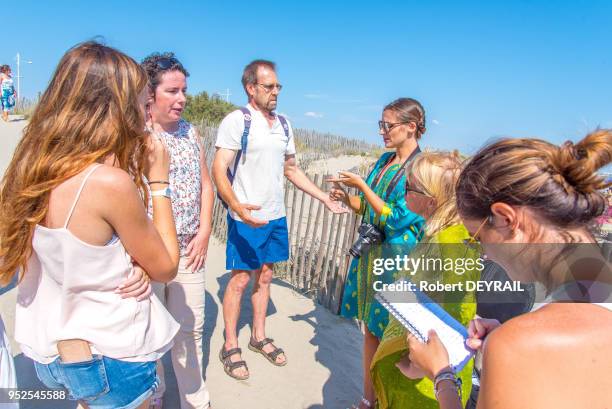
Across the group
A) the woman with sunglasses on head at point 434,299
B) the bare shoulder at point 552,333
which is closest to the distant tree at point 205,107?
the woman with sunglasses on head at point 434,299

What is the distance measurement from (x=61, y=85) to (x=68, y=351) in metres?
0.88

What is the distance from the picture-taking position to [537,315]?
0.93 metres

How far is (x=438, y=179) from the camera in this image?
79.4 inches

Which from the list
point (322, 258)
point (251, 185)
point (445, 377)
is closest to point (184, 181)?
point (251, 185)

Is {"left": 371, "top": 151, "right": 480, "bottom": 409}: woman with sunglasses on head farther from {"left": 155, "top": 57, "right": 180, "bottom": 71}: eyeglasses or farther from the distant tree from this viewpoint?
the distant tree

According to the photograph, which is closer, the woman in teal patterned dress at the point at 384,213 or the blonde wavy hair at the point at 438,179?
the blonde wavy hair at the point at 438,179

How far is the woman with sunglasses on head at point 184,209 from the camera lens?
2463 millimetres

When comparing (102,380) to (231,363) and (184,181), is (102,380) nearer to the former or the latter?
(184,181)

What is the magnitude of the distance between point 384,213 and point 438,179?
2.00 feet

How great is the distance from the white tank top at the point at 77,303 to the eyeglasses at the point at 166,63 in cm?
Answer: 140

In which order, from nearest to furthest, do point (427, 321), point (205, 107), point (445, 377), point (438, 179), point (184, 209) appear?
point (445, 377), point (427, 321), point (438, 179), point (184, 209), point (205, 107)

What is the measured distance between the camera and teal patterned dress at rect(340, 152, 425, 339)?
2.54 metres

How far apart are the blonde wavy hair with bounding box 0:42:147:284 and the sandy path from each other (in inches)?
72.4

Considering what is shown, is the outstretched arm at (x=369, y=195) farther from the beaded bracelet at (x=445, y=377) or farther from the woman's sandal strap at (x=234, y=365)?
the woman's sandal strap at (x=234, y=365)
